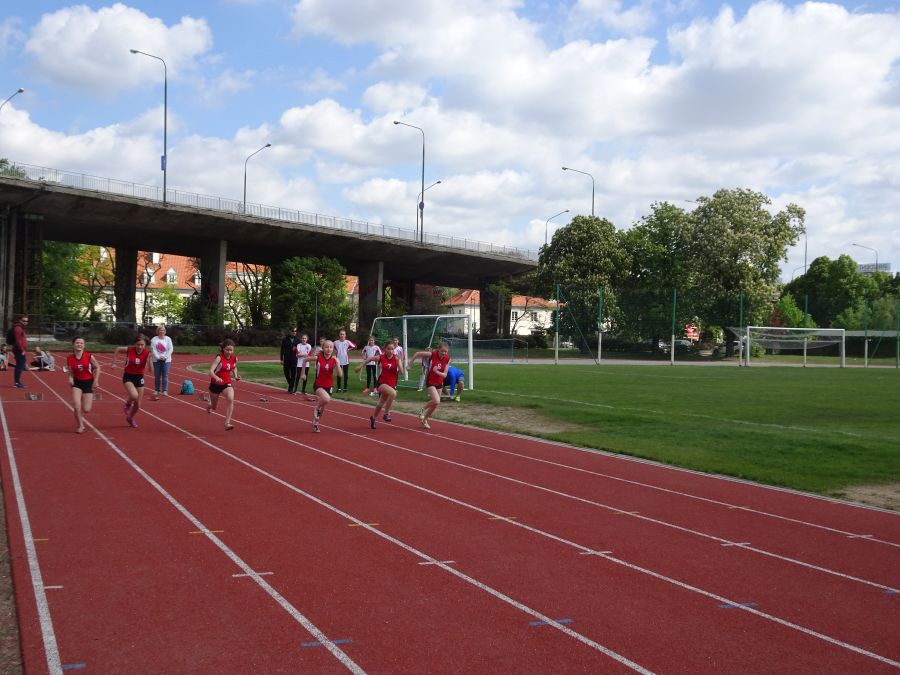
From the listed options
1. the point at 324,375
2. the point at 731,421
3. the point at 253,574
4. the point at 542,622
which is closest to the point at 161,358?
the point at 324,375

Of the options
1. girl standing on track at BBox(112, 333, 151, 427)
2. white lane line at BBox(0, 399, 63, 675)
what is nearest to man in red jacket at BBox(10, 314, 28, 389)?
girl standing on track at BBox(112, 333, 151, 427)

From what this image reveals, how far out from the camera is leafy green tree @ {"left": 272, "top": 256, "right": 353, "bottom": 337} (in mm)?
56594

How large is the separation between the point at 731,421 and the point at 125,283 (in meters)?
51.3

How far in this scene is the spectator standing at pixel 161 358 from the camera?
20375mm

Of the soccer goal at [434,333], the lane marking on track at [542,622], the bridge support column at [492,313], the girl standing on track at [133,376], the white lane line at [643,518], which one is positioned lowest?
the white lane line at [643,518]

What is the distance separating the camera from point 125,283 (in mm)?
60031

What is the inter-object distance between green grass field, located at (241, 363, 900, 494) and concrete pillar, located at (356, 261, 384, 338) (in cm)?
3322

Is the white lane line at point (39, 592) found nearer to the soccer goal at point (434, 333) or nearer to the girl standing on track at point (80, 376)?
the girl standing on track at point (80, 376)

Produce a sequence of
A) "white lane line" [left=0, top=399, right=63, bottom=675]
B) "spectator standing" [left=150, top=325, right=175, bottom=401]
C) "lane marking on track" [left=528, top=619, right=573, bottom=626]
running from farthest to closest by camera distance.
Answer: "spectator standing" [left=150, top=325, right=175, bottom=401] < "lane marking on track" [left=528, top=619, right=573, bottom=626] < "white lane line" [left=0, top=399, right=63, bottom=675]

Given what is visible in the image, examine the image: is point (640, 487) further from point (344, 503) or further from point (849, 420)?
point (849, 420)

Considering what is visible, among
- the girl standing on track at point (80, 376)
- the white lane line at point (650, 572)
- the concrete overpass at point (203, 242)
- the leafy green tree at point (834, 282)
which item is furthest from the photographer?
the leafy green tree at point (834, 282)

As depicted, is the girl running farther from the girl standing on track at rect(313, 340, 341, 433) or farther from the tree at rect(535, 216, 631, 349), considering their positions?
the tree at rect(535, 216, 631, 349)

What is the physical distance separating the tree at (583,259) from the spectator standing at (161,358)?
123ft

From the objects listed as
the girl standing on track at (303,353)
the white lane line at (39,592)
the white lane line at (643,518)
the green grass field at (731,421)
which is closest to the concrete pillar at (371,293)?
the green grass field at (731,421)
